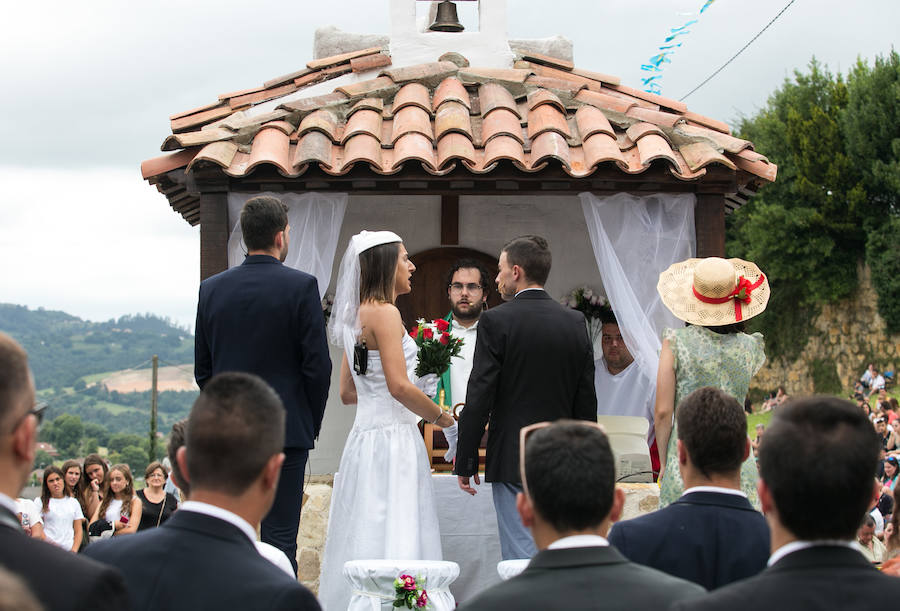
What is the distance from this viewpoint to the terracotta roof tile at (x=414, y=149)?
22.1 ft

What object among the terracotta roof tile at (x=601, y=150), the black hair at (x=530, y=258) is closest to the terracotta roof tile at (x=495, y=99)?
the terracotta roof tile at (x=601, y=150)

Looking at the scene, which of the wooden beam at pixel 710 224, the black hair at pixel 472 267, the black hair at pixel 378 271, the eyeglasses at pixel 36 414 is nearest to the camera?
the eyeglasses at pixel 36 414

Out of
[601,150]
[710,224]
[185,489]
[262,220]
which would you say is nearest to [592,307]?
[710,224]

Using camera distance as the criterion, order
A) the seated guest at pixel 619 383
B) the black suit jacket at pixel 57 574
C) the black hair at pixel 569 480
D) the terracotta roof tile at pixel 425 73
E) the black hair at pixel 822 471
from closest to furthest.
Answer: the black suit jacket at pixel 57 574 < the black hair at pixel 822 471 < the black hair at pixel 569 480 < the seated guest at pixel 619 383 < the terracotta roof tile at pixel 425 73

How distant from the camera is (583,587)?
7.48 ft

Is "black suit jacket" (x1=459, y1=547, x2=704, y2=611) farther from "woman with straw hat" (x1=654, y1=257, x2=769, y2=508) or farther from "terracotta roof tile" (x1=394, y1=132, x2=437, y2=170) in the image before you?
"terracotta roof tile" (x1=394, y1=132, x2=437, y2=170)

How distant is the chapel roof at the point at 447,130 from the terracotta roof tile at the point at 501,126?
1 centimetres

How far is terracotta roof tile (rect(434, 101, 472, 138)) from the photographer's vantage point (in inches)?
282

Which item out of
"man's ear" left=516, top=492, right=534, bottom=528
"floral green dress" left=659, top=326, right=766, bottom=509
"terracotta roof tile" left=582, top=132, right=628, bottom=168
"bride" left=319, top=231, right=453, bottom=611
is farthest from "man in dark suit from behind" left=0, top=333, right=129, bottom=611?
"terracotta roof tile" left=582, top=132, right=628, bottom=168

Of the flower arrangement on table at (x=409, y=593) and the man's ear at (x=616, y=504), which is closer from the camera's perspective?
the man's ear at (x=616, y=504)

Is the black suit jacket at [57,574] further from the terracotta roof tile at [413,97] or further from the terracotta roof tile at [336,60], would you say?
the terracotta roof tile at [336,60]

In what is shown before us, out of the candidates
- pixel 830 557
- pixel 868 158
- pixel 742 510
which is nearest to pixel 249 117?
pixel 742 510

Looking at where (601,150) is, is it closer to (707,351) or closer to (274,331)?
(707,351)

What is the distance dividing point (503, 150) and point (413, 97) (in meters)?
1.33
